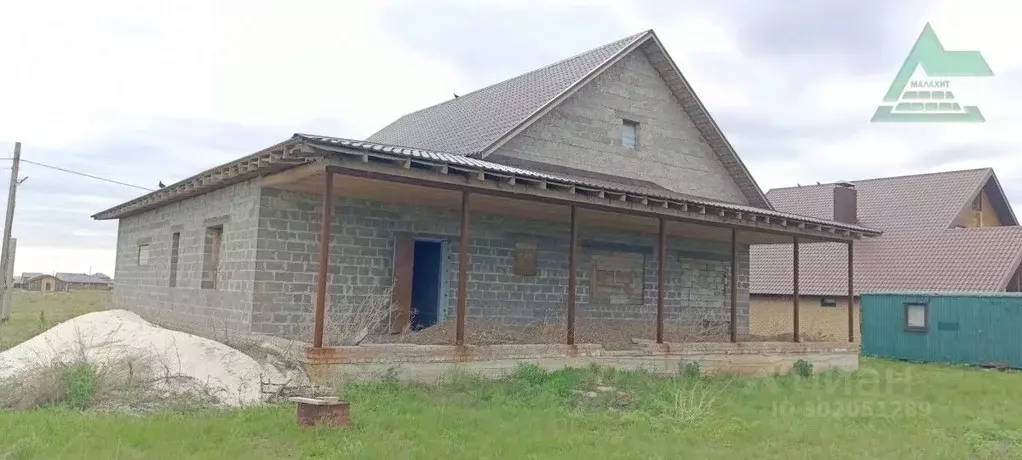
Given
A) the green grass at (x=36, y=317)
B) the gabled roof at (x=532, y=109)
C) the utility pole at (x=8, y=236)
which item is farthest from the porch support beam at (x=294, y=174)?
the utility pole at (x=8, y=236)

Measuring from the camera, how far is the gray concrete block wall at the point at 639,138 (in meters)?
15.1

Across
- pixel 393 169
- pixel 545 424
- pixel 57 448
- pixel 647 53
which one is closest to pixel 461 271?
pixel 393 169

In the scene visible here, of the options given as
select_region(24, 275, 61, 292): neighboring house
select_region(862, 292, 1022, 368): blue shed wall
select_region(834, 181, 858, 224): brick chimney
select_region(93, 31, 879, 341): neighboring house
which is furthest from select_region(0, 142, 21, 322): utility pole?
select_region(24, 275, 61, 292): neighboring house

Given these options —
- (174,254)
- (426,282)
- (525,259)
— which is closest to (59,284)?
(174,254)

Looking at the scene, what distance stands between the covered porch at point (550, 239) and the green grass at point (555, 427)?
1173 mm

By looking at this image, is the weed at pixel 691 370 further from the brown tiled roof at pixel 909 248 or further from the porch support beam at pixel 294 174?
the brown tiled roof at pixel 909 248

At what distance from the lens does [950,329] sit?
18578 millimetres

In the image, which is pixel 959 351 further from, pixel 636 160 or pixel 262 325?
pixel 262 325

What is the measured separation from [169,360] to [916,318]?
58.4 feet

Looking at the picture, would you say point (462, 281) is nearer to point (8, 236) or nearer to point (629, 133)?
point (629, 133)

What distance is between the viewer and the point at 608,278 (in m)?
15.2

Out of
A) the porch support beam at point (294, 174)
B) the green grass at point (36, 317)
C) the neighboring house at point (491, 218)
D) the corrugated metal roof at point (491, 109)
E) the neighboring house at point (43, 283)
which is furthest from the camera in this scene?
the neighboring house at point (43, 283)

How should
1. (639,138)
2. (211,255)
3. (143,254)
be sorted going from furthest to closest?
(639,138) < (143,254) < (211,255)

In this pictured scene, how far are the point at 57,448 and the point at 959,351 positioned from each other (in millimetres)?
19034
